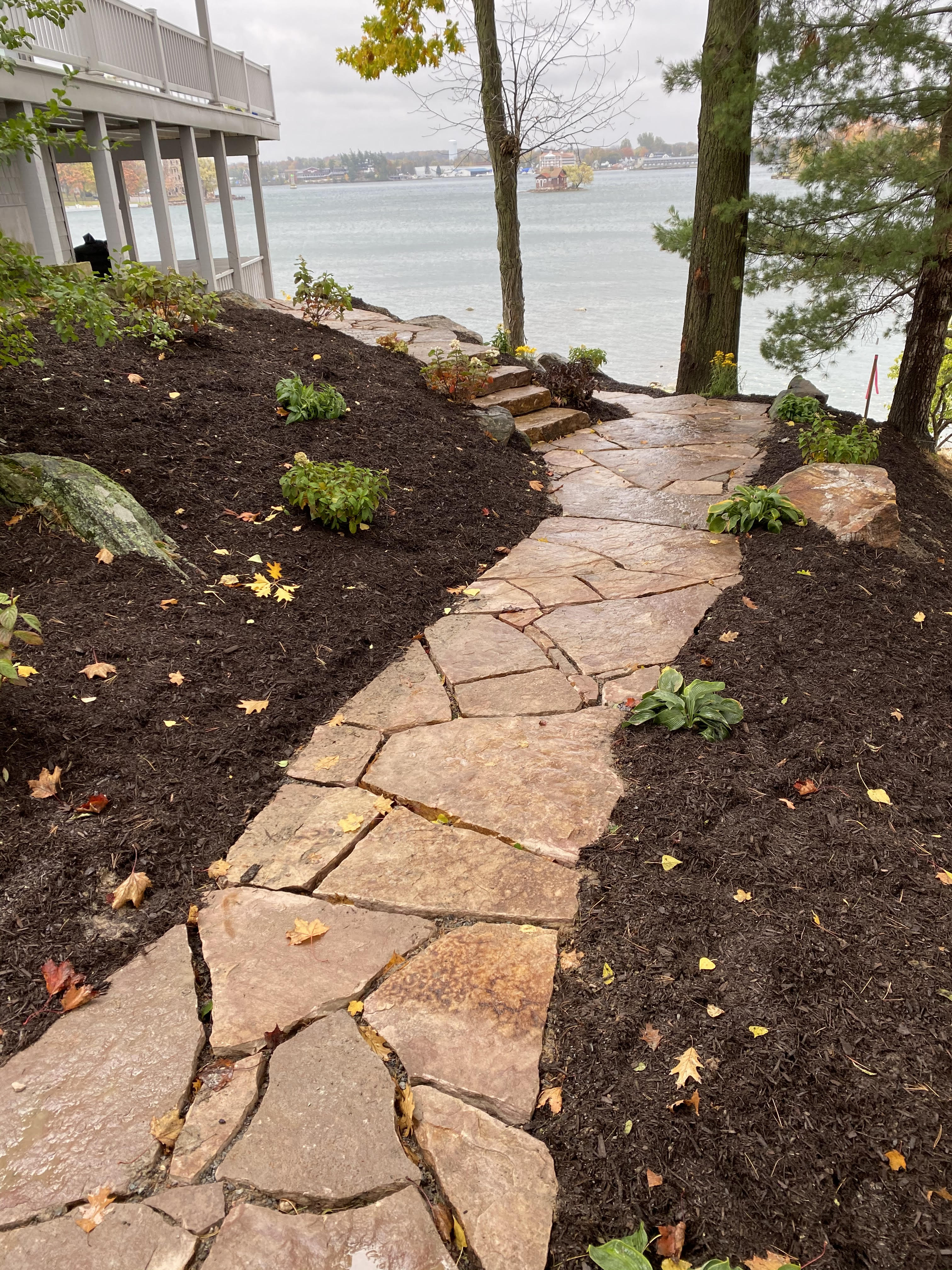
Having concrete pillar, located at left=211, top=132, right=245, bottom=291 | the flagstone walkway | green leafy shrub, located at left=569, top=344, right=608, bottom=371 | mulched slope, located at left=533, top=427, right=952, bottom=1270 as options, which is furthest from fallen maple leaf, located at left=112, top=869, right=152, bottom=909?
concrete pillar, located at left=211, top=132, right=245, bottom=291

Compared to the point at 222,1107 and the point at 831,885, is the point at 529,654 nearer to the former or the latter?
the point at 831,885

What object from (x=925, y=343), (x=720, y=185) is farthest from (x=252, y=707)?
(x=720, y=185)

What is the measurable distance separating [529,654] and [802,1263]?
8.35 feet

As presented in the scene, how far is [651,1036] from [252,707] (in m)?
1.97

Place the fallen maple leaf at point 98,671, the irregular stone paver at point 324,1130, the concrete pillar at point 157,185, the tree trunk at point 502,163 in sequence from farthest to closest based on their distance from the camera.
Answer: the concrete pillar at point 157,185 < the tree trunk at point 502,163 < the fallen maple leaf at point 98,671 < the irregular stone paver at point 324,1130

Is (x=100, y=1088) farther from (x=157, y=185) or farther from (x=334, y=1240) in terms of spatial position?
(x=157, y=185)

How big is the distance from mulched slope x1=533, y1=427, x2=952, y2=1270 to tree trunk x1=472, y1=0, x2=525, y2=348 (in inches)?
327

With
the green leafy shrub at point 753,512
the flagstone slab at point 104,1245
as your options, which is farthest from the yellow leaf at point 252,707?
the green leafy shrub at point 753,512

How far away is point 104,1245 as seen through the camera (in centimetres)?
154

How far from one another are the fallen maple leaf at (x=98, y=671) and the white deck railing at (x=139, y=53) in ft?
17.3

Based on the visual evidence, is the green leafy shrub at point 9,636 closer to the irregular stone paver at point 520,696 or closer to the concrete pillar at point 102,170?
the irregular stone paver at point 520,696

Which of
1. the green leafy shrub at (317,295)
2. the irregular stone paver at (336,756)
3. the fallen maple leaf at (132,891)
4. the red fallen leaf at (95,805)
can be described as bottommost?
the irregular stone paver at (336,756)

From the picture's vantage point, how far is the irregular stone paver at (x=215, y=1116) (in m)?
1.69

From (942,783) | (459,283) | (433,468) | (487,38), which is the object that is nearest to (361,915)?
(942,783)
